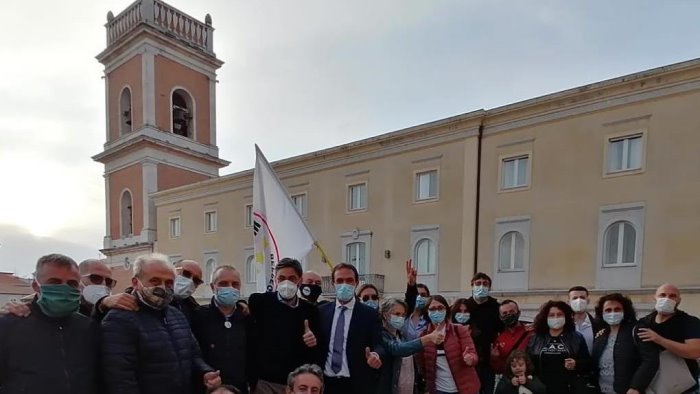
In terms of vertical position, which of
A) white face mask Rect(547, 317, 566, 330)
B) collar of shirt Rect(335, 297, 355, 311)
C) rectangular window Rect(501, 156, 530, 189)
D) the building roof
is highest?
rectangular window Rect(501, 156, 530, 189)

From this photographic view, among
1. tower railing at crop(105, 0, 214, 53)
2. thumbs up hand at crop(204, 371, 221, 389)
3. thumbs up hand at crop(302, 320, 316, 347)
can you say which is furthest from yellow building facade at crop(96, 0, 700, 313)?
thumbs up hand at crop(204, 371, 221, 389)

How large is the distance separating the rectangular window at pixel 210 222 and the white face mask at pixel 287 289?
21775mm

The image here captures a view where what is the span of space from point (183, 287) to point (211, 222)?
22060 millimetres

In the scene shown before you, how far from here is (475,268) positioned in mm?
16109

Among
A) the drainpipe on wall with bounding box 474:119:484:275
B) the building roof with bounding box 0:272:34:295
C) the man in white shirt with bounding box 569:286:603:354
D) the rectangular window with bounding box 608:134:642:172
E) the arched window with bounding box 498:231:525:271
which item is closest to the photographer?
the man in white shirt with bounding box 569:286:603:354

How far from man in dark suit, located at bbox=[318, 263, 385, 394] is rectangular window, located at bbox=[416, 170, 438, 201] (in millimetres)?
Answer: 13935

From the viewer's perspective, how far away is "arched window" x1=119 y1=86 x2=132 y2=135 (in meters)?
27.4

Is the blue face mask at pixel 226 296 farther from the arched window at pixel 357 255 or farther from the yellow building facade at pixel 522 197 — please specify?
the arched window at pixel 357 255

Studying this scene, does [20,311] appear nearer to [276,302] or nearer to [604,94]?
[276,302]

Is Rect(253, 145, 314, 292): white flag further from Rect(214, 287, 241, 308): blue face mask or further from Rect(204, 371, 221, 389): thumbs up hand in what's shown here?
Rect(204, 371, 221, 389): thumbs up hand

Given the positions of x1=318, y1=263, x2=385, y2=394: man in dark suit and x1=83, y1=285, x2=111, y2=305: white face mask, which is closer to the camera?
x1=83, y1=285, x2=111, y2=305: white face mask

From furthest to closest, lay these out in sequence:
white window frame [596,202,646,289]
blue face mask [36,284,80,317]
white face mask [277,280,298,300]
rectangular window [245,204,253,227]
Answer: rectangular window [245,204,253,227] → white window frame [596,202,646,289] → white face mask [277,280,298,300] → blue face mask [36,284,80,317]

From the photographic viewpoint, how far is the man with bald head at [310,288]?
4.12 metres

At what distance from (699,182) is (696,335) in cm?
1123
